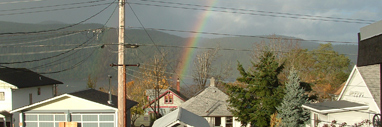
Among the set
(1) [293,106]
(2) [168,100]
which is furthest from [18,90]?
(2) [168,100]

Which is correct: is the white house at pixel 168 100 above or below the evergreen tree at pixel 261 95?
below

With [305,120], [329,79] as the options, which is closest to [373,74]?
[305,120]

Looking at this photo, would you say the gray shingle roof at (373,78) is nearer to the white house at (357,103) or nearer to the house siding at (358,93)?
the white house at (357,103)

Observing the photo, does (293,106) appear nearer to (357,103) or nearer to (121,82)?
(357,103)

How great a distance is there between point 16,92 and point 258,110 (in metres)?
25.1

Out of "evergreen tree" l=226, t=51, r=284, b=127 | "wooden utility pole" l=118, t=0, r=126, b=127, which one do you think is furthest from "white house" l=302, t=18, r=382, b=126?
"wooden utility pole" l=118, t=0, r=126, b=127

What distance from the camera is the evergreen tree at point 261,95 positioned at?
3138cm

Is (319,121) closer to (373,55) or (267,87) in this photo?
(267,87)

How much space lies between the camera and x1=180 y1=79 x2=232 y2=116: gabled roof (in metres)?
40.0

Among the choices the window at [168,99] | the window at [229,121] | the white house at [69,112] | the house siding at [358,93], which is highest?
the house siding at [358,93]

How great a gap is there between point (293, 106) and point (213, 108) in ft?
44.7

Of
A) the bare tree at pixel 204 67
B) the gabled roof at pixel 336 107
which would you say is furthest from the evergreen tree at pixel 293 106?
the bare tree at pixel 204 67

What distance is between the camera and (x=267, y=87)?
31641 millimetres

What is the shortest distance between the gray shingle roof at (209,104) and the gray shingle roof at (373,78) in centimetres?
1819
